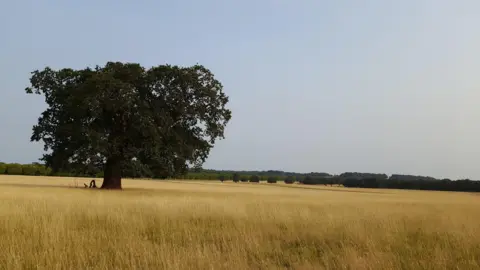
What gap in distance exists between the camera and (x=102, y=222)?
40.4 feet

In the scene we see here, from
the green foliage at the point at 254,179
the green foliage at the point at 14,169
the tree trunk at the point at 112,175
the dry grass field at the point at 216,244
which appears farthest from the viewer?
the green foliage at the point at 254,179

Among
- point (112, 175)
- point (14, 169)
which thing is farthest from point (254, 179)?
point (112, 175)

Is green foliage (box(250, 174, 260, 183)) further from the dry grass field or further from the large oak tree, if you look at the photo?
the dry grass field

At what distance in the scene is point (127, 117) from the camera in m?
38.4

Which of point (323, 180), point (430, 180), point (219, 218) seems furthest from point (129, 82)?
point (323, 180)

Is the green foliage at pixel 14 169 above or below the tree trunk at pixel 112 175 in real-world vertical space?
above

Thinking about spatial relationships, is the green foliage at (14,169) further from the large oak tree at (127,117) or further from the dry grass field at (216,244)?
the dry grass field at (216,244)

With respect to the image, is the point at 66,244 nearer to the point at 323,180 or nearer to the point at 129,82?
the point at 129,82

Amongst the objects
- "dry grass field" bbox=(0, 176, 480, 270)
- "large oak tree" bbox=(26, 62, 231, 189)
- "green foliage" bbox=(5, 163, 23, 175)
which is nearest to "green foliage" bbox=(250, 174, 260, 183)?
"green foliage" bbox=(5, 163, 23, 175)

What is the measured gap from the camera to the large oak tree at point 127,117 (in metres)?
36.7

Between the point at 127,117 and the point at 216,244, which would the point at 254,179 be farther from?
the point at 216,244

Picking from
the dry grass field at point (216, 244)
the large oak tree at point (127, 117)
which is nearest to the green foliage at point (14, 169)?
the large oak tree at point (127, 117)

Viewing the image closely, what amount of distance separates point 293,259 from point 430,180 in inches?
3852

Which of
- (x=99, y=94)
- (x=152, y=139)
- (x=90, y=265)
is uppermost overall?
(x=99, y=94)
